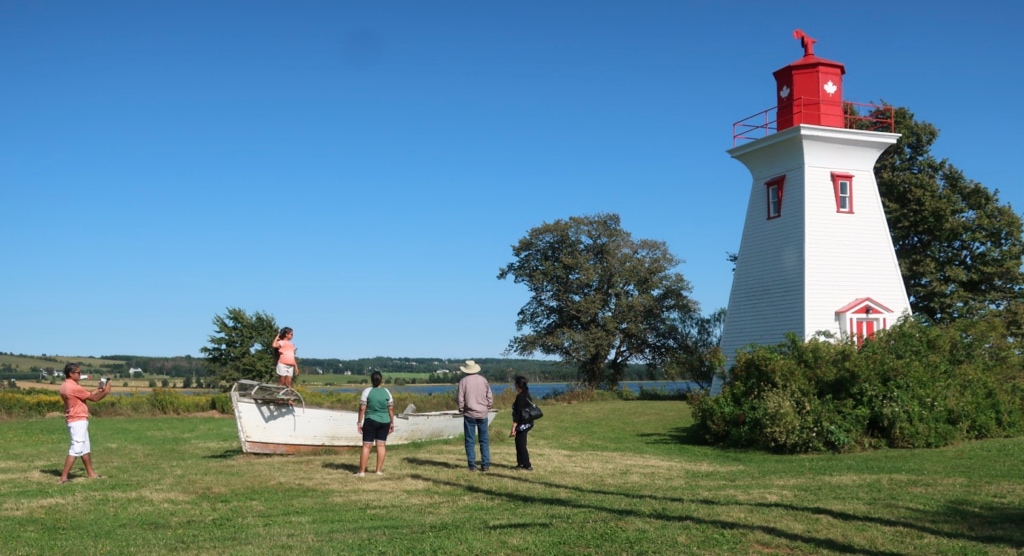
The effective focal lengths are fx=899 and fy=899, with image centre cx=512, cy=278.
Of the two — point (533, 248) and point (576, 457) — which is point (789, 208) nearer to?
point (576, 457)

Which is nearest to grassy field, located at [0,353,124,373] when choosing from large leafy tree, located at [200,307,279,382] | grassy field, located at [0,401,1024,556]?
large leafy tree, located at [200,307,279,382]

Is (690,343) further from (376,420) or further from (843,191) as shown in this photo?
(376,420)

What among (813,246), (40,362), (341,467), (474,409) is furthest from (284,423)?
(40,362)

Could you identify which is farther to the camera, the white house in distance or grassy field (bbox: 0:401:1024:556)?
the white house in distance

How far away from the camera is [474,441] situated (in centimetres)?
1516

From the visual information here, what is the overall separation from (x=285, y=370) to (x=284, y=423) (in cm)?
152

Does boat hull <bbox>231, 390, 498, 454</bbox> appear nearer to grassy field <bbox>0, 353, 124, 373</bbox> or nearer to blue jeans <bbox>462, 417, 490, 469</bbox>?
blue jeans <bbox>462, 417, 490, 469</bbox>

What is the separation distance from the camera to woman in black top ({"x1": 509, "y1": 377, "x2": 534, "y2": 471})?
15406mm

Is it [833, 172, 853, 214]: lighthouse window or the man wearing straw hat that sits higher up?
[833, 172, 853, 214]: lighthouse window

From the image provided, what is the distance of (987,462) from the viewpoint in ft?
51.6

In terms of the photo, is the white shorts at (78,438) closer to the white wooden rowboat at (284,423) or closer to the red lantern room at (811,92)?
the white wooden rowboat at (284,423)

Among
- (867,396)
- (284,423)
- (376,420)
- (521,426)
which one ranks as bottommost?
(284,423)

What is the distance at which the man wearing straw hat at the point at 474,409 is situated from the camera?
15.1 meters

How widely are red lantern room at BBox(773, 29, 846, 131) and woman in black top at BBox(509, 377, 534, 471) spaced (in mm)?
15436
